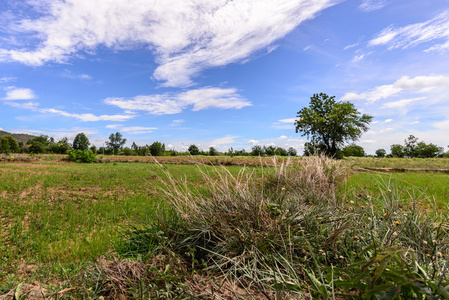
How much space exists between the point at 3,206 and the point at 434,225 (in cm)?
941

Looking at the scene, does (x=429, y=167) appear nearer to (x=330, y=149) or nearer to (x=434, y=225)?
(x=330, y=149)

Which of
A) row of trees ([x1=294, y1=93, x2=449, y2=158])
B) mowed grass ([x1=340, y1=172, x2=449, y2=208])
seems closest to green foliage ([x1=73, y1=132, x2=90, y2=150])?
row of trees ([x1=294, y1=93, x2=449, y2=158])

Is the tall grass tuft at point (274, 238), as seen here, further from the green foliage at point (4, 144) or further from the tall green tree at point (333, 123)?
the green foliage at point (4, 144)

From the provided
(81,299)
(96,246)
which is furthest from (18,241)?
(81,299)

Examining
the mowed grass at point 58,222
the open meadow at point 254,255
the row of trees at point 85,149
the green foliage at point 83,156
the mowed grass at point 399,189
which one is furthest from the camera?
the row of trees at point 85,149

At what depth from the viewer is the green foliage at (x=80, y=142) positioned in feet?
234

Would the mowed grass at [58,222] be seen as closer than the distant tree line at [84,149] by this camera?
Yes

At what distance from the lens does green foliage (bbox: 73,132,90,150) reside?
7144cm

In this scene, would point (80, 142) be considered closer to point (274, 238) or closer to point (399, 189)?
point (399, 189)

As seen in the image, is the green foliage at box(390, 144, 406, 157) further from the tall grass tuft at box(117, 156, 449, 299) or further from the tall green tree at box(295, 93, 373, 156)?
the tall grass tuft at box(117, 156, 449, 299)

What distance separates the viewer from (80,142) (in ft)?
234

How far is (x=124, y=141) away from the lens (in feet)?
288

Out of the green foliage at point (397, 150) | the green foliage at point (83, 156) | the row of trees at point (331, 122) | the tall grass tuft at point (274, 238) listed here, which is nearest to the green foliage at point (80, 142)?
the green foliage at point (83, 156)

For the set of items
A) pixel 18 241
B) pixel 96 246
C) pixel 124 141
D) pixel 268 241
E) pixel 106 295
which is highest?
pixel 124 141
